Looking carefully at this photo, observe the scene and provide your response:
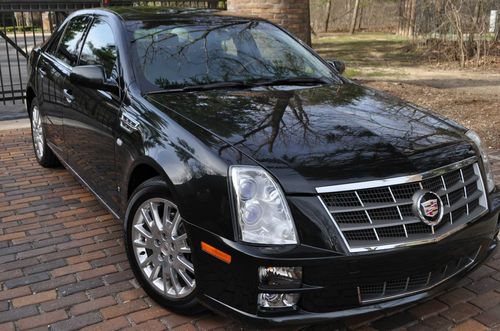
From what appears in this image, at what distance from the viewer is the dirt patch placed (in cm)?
729

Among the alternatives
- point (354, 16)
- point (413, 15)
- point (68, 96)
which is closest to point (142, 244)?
point (68, 96)

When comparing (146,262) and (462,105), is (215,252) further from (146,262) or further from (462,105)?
(462,105)

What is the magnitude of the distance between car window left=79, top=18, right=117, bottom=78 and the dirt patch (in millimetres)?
4839

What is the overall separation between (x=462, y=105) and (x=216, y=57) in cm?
613

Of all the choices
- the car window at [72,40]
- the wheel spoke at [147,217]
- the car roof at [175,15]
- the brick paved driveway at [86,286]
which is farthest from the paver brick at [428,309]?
the car window at [72,40]

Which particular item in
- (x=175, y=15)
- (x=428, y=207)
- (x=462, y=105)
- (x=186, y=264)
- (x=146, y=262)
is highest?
(x=175, y=15)

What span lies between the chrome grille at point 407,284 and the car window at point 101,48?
2246mm

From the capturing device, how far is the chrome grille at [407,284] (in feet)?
8.61

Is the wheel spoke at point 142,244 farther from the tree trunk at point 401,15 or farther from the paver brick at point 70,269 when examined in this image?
the tree trunk at point 401,15

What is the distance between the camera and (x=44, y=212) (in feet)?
15.6

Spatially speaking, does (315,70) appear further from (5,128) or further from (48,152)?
(5,128)

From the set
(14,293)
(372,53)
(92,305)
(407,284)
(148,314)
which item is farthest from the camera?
(372,53)

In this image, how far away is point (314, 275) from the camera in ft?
8.21

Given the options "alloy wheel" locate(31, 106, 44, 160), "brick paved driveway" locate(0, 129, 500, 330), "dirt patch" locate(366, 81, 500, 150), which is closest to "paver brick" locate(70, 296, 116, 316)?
"brick paved driveway" locate(0, 129, 500, 330)
